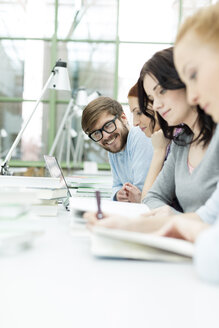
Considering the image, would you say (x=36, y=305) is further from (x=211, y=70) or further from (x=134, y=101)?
(x=134, y=101)

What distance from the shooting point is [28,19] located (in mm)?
7477

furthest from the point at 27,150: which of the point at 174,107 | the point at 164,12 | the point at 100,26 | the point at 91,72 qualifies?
the point at 174,107

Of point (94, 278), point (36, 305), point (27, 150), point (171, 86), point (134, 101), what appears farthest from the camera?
point (27, 150)

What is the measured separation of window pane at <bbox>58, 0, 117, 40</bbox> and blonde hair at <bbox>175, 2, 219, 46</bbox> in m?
6.84

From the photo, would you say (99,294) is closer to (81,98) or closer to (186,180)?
(186,180)

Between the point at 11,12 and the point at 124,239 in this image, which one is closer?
the point at 124,239

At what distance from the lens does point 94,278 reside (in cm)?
63

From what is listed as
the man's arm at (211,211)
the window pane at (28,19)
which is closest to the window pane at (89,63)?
the window pane at (28,19)

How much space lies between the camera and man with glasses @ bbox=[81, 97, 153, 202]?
6.94 ft

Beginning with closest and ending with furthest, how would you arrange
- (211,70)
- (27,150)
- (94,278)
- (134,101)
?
(94,278)
(211,70)
(134,101)
(27,150)

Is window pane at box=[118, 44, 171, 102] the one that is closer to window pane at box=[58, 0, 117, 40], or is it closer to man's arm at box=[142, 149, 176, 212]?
window pane at box=[58, 0, 117, 40]

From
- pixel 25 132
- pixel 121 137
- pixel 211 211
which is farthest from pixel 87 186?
pixel 25 132

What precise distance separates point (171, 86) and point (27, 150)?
20.5 feet

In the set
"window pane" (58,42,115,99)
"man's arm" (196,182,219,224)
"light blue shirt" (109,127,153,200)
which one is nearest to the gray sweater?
"man's arm" (196,182,219,224)
